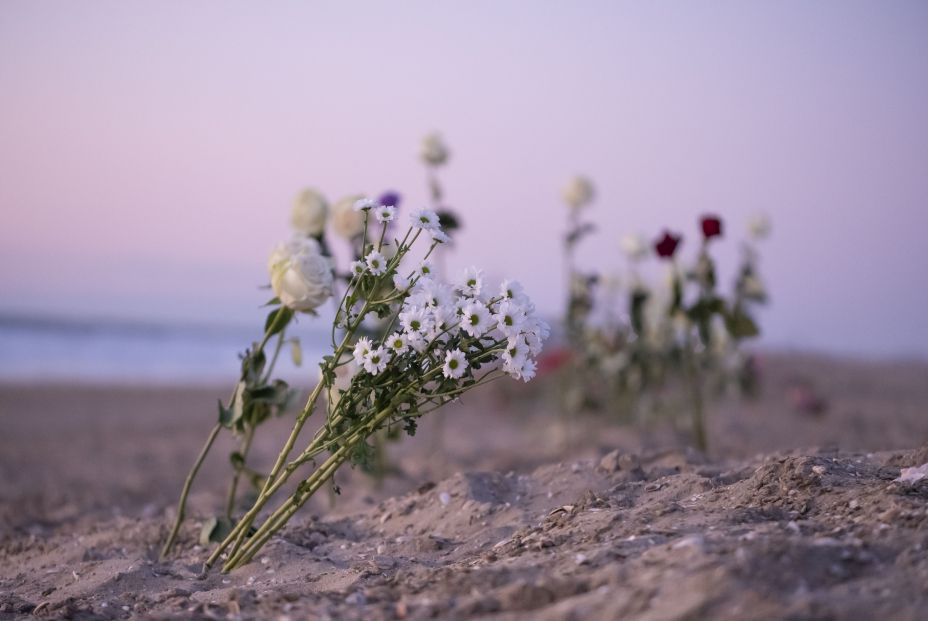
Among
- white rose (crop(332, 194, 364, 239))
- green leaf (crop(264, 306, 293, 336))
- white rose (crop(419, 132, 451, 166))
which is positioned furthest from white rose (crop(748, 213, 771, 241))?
green leaf (crop(264, 306, 293, 336))

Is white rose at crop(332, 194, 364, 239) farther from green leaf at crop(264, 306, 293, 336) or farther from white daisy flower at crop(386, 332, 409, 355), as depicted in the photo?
white daisy flower at crop(386, 332, 409, 355)

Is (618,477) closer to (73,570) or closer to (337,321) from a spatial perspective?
(337,321)

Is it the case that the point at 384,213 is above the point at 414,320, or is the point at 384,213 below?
above

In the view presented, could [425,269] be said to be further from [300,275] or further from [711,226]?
[711,226]

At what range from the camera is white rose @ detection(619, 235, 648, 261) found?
24.3 feet

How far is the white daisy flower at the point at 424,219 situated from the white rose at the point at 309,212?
1.48 metres

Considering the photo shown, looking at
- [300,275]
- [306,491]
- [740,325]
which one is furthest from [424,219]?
[740,325]

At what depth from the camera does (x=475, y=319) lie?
257 centimetres

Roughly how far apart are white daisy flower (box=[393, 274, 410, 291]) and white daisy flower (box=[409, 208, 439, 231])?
157mm

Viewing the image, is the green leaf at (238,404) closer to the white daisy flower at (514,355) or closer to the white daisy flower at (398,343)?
the white daisy flower at (398,343)

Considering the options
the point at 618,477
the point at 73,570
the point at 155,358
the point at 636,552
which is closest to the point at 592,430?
the point at 618,477

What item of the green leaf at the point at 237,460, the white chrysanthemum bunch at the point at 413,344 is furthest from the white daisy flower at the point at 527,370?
the green leaf at the point at 237,460

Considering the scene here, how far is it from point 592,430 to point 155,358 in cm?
1923

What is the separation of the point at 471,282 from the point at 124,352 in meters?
25.3
